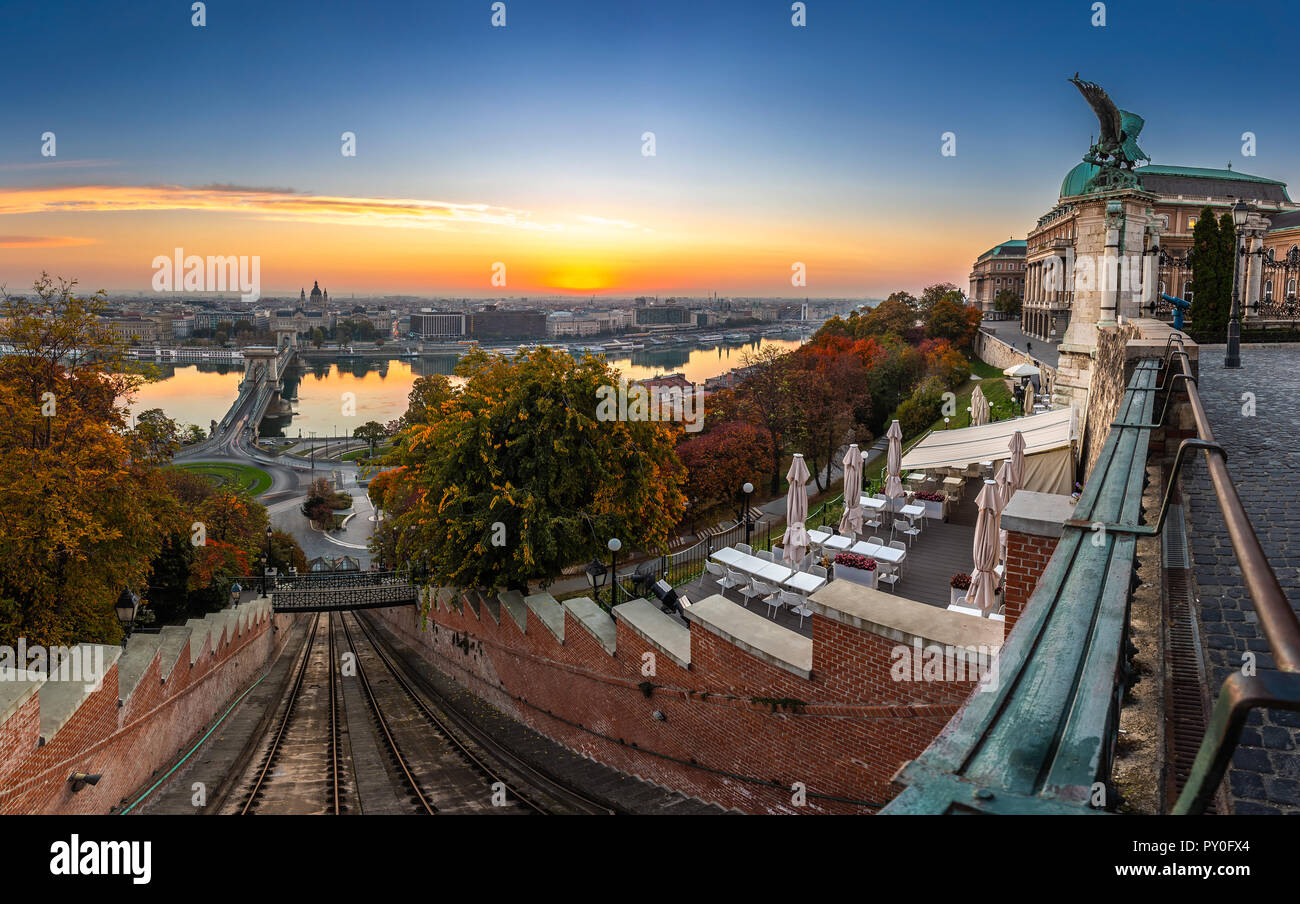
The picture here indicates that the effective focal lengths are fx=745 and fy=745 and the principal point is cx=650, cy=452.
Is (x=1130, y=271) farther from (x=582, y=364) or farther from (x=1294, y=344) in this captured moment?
(x=582, y=364)

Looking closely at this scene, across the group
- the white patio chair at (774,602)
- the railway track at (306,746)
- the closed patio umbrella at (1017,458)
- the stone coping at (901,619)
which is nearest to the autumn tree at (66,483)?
the railway track at (306,746)

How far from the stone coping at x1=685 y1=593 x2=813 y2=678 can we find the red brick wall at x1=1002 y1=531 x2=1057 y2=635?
2.05 metres

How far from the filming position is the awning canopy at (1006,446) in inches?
465

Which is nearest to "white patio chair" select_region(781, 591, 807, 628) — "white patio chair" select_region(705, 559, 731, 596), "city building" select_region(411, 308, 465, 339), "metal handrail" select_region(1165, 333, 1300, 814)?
"white patio chair" select_region(705, 559, 731, 596)

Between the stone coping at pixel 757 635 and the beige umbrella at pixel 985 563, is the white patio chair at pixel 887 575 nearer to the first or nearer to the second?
the beige umbrella at pixel 985 563

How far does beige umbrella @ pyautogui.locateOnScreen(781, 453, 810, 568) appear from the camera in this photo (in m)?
11.7

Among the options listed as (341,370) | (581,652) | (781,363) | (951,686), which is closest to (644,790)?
(581,652)

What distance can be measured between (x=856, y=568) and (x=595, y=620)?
4.62m

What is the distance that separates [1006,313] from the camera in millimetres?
80125

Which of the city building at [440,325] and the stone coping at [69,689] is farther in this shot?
the city building at [440,325]

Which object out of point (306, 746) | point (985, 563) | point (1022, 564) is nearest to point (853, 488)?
point (985, 563)

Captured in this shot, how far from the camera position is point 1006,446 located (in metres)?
13.1
